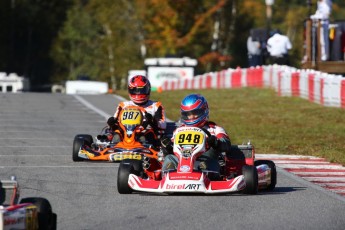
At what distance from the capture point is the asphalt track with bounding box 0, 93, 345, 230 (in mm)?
10828

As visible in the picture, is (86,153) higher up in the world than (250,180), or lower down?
higher up

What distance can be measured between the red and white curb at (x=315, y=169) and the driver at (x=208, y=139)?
1.34m

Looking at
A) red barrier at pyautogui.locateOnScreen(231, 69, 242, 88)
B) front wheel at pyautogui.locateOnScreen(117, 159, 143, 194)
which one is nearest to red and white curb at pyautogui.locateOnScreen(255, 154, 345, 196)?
front wheel at pyautogui.locateOnScreen(117, 159, 143, 194)

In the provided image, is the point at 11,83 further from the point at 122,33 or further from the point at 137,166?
the point at 137,166

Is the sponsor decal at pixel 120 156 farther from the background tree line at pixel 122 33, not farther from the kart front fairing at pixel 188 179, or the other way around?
the background tree line at pixel 122 33

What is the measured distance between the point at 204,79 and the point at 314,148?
86.0 ft

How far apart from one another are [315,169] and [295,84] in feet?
54.9

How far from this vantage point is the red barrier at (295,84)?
106ft

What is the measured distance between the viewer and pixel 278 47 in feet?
123

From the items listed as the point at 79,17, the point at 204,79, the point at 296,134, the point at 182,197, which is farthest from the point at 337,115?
the point at 79,17

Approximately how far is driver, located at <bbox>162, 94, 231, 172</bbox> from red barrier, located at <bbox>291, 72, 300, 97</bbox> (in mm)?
18639

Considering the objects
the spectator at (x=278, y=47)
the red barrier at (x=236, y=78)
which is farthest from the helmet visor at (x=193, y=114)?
the red barrier at (x=236, y=78)

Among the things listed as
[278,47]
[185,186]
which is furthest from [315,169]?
[278,47]

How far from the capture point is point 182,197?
12.7m
